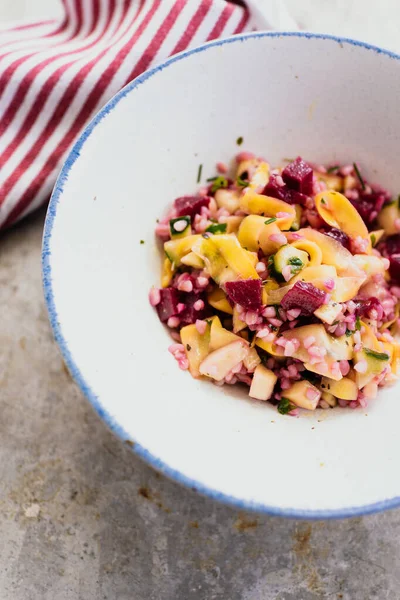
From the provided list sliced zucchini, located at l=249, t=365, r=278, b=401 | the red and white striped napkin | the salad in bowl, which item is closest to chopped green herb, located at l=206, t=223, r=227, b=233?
the salad in bowl

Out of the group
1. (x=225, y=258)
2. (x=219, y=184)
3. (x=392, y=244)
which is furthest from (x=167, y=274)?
(x=392, y=244)

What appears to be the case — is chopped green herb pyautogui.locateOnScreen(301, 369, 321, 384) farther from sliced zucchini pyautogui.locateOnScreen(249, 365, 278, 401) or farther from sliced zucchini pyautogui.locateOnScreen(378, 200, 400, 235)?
sliced zucchini pyautogui.locateOnScreen(378, 200, 400, 235)

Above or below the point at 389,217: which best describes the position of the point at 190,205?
below

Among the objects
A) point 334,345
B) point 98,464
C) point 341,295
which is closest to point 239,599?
point 98,464

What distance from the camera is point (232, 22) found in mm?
2029

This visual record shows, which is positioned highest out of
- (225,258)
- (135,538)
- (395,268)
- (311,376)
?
(395,268)

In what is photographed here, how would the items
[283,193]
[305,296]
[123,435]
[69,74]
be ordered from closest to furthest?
1. [123,435]
2. [305,296]
3. [283,193]
4. [69,74]

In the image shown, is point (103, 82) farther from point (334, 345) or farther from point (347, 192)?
point (334, 345)

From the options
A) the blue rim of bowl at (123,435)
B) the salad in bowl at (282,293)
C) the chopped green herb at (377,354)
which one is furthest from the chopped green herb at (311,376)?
the blue rim of bowl at (123,435)

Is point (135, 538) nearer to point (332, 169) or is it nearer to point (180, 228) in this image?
point (180, 228)

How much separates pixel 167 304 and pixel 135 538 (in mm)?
705

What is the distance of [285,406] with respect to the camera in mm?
1577

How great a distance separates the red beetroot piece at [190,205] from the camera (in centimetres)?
172

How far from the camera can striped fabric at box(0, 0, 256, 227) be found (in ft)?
6.52
